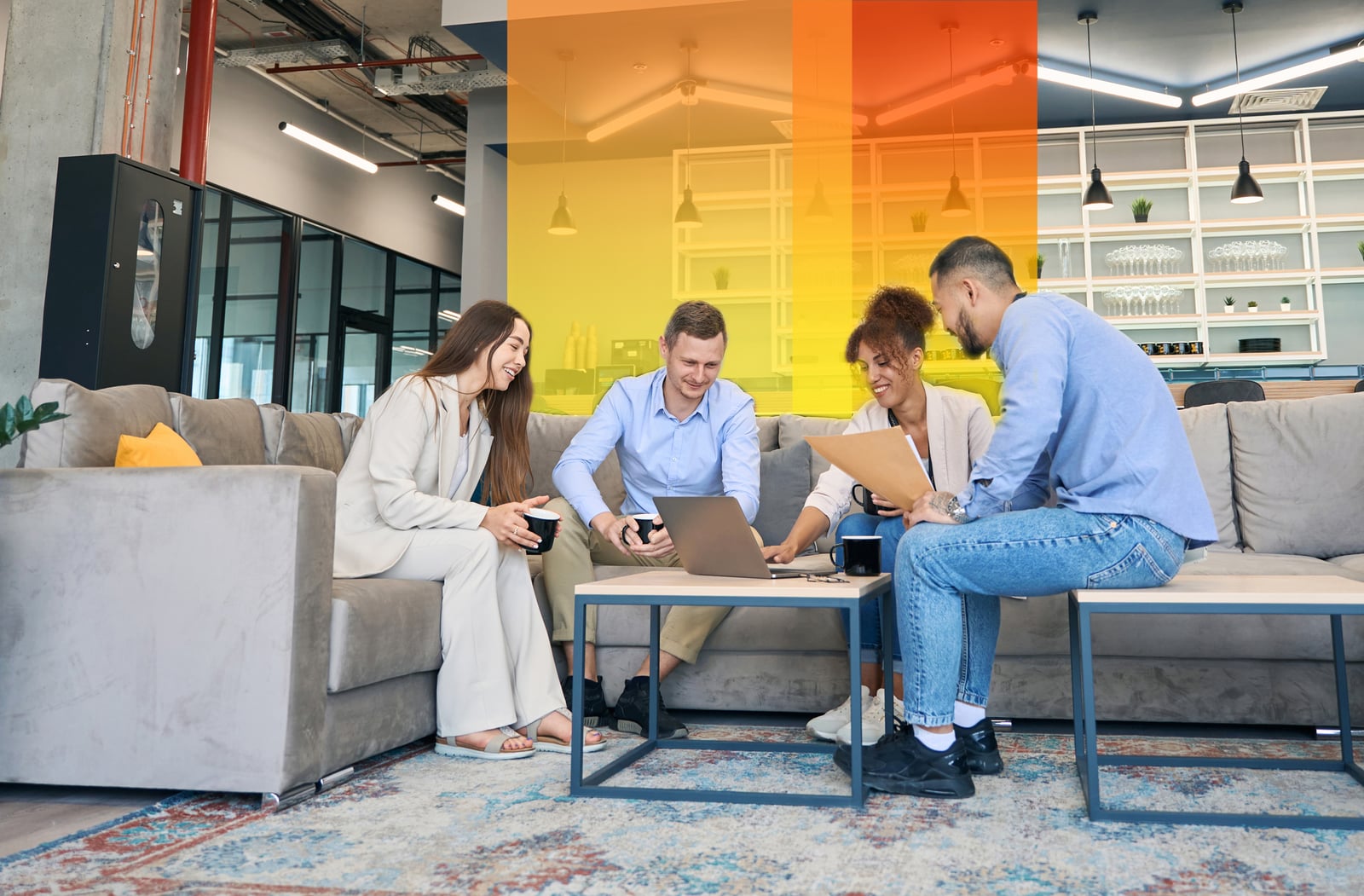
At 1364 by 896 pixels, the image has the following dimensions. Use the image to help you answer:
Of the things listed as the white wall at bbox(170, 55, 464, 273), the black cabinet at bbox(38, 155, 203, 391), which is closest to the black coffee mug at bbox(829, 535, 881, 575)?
the black cabinet at bbox(38, 155, 203, 391)

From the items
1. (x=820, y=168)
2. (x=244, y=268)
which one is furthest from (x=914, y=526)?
(x=244, y=268)

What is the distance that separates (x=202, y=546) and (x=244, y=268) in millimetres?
7615

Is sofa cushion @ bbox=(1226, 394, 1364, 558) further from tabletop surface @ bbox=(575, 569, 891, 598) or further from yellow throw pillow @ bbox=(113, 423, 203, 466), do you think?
yellow throw pillow @ bbox=(113, 423, 203, 466)

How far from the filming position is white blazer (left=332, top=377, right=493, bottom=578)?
2.33m

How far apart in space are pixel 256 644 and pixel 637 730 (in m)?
0.99

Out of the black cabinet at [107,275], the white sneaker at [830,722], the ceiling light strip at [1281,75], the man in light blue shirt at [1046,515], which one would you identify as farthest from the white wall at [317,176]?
the man in light blue shirt at [1046,515]

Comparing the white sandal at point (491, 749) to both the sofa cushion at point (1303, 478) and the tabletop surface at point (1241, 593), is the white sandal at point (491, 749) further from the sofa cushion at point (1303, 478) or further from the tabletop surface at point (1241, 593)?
the sofa cushion at point (1303, 478)

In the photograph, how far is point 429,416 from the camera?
244 centimetres

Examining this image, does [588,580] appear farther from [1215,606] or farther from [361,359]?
[361,359]

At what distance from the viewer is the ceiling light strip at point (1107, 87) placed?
7.29 m

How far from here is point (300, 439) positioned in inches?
117

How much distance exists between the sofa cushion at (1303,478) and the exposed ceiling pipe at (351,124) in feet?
25.4

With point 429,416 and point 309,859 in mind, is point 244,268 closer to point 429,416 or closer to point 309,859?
point 429,416

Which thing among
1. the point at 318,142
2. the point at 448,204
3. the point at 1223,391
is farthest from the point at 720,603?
the point at 448,204
